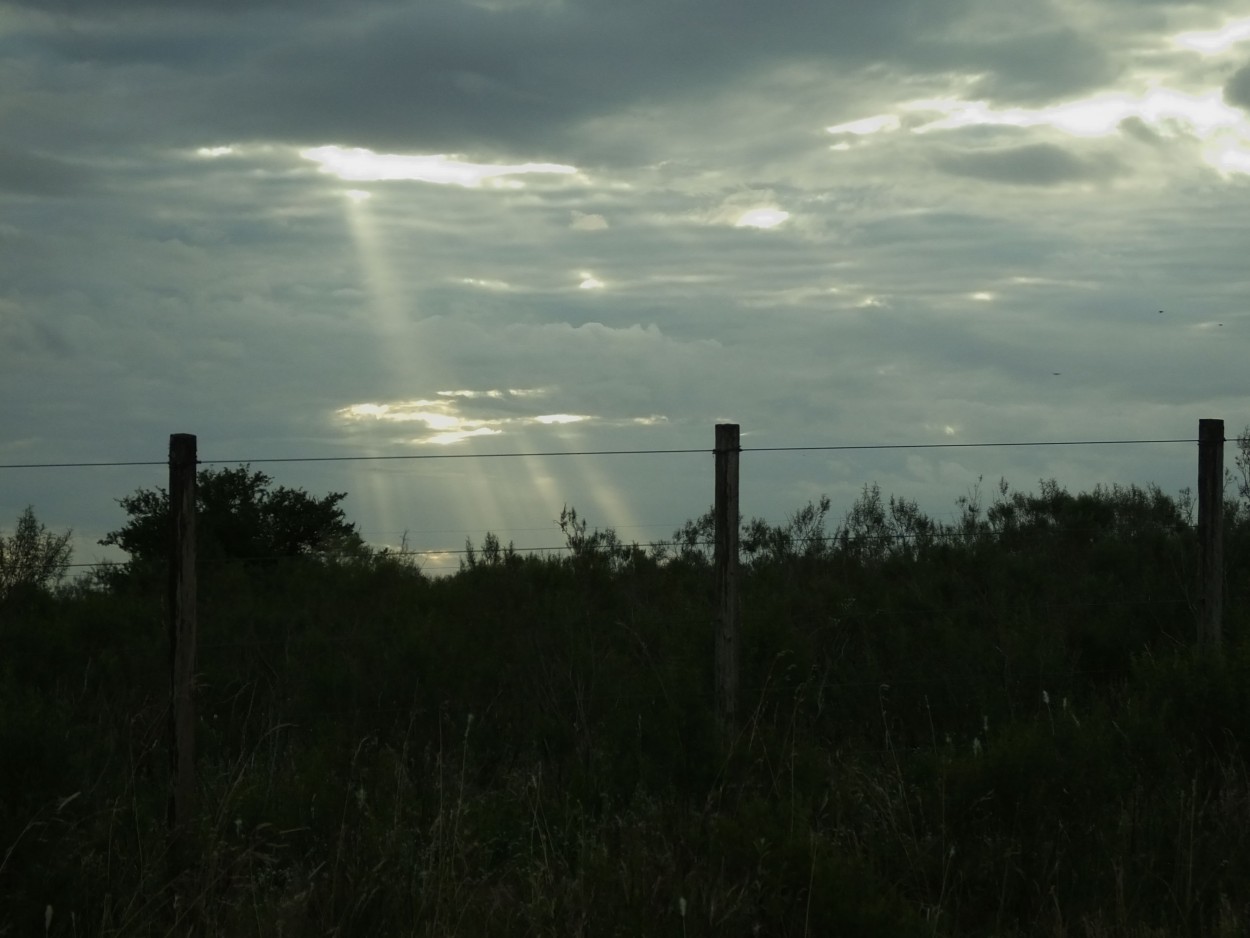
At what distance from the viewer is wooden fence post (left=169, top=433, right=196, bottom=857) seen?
6.70 meters

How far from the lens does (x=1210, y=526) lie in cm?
1007

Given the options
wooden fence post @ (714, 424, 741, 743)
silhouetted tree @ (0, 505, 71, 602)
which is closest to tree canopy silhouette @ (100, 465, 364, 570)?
silhouetted tree @ (0, 505, 71, 602)

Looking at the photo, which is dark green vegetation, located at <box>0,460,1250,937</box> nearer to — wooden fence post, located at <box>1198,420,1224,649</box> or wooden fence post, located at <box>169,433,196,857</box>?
wooden fence post, located at <box>169,433,196,857</box>

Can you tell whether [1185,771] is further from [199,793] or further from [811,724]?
[199,793]

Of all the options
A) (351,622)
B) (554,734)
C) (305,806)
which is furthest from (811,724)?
(351,622)

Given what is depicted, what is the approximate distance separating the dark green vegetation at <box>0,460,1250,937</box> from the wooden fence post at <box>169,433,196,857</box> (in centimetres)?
21

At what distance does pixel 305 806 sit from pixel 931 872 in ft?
10.5

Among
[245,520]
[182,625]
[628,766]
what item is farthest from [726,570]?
[245,520]

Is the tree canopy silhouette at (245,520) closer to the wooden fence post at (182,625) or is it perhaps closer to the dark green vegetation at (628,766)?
the dark green vegetation at (628,766)

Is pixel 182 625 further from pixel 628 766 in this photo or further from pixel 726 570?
pixel 726 570

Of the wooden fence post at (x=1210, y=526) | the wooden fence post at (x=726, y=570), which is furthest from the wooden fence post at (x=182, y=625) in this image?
the wooden fence post at (x=1210, y=526)

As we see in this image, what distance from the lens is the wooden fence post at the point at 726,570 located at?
8.01 m

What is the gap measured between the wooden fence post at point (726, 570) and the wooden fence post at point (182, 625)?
10.6 ft

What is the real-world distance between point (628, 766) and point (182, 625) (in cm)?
261
